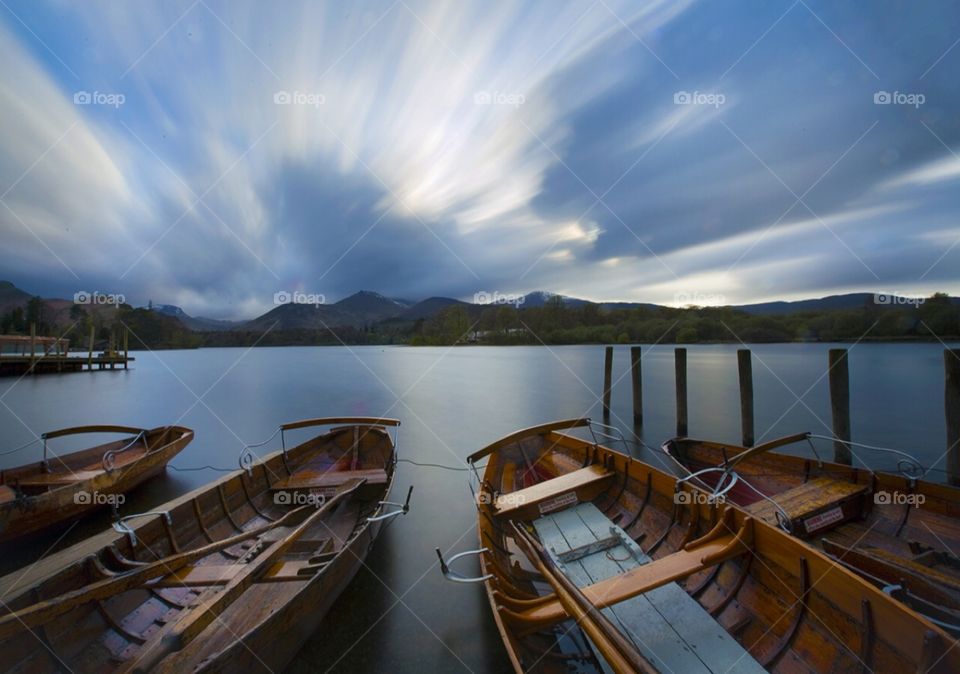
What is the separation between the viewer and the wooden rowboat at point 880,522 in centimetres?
373

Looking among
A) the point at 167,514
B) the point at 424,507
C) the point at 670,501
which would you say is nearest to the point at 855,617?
the point at 670,501

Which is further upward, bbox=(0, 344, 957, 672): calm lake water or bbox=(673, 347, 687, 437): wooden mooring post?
bbox=(673, 347, 687, 437): wooden mooring post

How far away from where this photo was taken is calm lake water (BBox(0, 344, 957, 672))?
480cm

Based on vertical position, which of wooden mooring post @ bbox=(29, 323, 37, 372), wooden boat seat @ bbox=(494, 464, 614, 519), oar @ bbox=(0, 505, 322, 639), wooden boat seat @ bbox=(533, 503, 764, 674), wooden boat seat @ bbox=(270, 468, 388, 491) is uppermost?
wooden mooring post @ bbox=(29, 323, 37, 372)

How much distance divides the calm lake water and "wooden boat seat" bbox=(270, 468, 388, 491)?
1.07m

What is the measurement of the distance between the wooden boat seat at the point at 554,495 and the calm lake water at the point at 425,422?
117 cm

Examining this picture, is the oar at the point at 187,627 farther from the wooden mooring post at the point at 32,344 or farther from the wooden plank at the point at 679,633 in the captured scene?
the wooden mooring post at the point at 32,344

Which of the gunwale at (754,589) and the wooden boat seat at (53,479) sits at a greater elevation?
the gunwale at (754,589)

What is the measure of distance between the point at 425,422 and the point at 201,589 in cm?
1611

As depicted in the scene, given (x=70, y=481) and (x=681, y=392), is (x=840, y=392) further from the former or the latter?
(x=70, y=481)

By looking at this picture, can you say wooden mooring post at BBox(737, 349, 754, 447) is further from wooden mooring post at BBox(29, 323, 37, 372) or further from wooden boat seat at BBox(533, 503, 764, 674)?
wooden mooring post at BBox(29, 323, 37, 372)

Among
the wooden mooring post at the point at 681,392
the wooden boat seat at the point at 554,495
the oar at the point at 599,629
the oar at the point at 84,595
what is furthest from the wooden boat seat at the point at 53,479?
the wooden mooring post at the point at 681,392

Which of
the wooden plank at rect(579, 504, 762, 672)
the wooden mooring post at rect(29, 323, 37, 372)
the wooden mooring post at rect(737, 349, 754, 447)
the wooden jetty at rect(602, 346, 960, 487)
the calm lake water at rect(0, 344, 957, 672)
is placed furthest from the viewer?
the wooden mooring post at rect(29, 323, 37, 372)

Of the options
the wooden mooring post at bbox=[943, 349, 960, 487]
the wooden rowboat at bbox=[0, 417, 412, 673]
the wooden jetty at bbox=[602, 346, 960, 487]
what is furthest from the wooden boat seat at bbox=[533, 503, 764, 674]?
the wooden mooring post at bbox=[943, 349, 960, 487]
